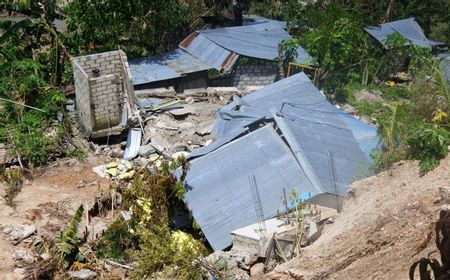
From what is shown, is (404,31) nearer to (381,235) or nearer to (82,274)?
(381,235)

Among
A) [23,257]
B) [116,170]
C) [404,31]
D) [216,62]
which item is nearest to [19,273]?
[23,257]

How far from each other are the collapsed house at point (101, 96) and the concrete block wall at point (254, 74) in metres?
3.81

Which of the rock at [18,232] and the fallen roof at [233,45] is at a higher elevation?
the fallen roof at [233,45]

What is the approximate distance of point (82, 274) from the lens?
930cm

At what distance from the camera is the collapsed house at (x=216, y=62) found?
51.9 ft

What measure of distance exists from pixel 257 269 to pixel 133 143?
5076mm

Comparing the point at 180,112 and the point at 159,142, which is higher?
the point at 180,112

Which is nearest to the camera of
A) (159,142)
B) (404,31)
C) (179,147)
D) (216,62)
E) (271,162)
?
(271,162)

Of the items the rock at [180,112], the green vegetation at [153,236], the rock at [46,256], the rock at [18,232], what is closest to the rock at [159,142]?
the rock at [180,112]

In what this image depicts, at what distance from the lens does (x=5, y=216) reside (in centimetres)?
1068

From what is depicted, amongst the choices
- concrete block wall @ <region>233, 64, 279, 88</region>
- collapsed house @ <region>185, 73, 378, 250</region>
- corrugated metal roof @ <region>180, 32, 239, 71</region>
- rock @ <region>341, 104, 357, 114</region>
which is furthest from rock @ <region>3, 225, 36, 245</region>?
rock @ <region>341, 104, 357, 114</region>

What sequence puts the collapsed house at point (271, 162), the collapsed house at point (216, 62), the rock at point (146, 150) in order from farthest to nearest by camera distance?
1. the collapsed house at point (216, 62)
2. the rock at point (146, 150)
3. the collapsed house at point (271, 162)

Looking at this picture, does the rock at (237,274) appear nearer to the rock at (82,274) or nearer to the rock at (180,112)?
the rock at (82,274)

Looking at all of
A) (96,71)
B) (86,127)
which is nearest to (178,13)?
(96,71)
